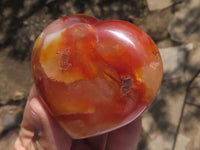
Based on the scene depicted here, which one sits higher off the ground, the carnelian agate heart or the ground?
the carnelian agate heart

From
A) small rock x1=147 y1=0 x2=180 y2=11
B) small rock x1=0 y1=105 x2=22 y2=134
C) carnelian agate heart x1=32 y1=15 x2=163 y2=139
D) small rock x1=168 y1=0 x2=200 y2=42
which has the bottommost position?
small rock x1=0 y1=105 x2=22 y2=134

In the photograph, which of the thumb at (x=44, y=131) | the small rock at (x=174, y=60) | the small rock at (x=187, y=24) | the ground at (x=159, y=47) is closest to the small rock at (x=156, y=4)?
the ground at (x=159, y=47)

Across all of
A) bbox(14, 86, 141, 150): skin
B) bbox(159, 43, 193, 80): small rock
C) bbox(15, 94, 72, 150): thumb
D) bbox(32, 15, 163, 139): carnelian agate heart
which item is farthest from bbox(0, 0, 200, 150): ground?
bbox(32, 15, 163, 139): carnelian agate heart

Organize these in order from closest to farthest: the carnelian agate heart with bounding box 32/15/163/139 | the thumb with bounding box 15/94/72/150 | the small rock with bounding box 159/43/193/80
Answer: the carnelian agate heart with bounding box 32/15/163/139, the thumb with bounding box 15/94/72/150, the small rock with bounding box 159/43/193/80

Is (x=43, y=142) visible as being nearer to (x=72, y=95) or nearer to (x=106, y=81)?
(x=72, y=95)

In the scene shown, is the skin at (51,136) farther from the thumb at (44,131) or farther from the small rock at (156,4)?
the small rock at (156,4)

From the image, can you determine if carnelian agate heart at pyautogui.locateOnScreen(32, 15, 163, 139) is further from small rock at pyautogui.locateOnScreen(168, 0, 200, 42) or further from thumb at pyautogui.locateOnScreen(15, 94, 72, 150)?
small rock at pyautogui.locateOnScreen(168, 0, 200, 42)

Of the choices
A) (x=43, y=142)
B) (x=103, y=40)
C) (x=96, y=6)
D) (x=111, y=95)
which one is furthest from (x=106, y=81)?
(x=96, y=6)
